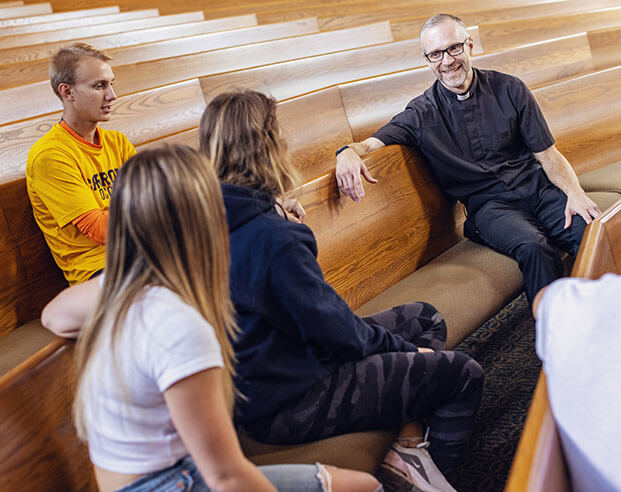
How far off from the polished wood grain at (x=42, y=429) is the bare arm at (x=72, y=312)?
0.06 ft

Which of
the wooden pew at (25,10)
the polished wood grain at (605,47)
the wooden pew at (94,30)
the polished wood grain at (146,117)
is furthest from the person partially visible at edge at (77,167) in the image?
the wooden pew at (25,10)

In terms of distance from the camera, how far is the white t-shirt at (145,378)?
53cm

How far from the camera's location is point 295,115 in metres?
1.50

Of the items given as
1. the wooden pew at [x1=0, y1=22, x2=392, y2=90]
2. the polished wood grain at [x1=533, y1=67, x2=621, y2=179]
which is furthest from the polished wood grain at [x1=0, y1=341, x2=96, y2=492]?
the polished wood grain at [x1=533, y1=67, x2=621, y2=179]

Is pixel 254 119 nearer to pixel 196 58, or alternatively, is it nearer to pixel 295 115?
pixel 295 115

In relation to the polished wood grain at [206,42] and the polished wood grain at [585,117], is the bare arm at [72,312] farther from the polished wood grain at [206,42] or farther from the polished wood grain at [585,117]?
the polished wood grain at [206,42]

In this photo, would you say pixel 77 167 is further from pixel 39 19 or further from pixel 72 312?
pixel 39 19

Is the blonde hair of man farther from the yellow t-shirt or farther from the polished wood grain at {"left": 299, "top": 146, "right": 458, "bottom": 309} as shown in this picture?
the polished wood grain at {"left": 299, "top": 146, "right": 458, "bottom": 309}

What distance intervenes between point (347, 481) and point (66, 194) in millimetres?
719

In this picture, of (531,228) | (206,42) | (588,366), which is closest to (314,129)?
(531,228)

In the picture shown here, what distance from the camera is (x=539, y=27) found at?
2650 mm

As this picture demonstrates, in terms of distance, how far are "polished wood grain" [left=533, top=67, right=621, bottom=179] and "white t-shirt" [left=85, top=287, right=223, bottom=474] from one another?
136cm

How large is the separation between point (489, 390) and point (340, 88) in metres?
0.81

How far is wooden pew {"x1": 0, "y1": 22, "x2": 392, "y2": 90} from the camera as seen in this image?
1825mm
